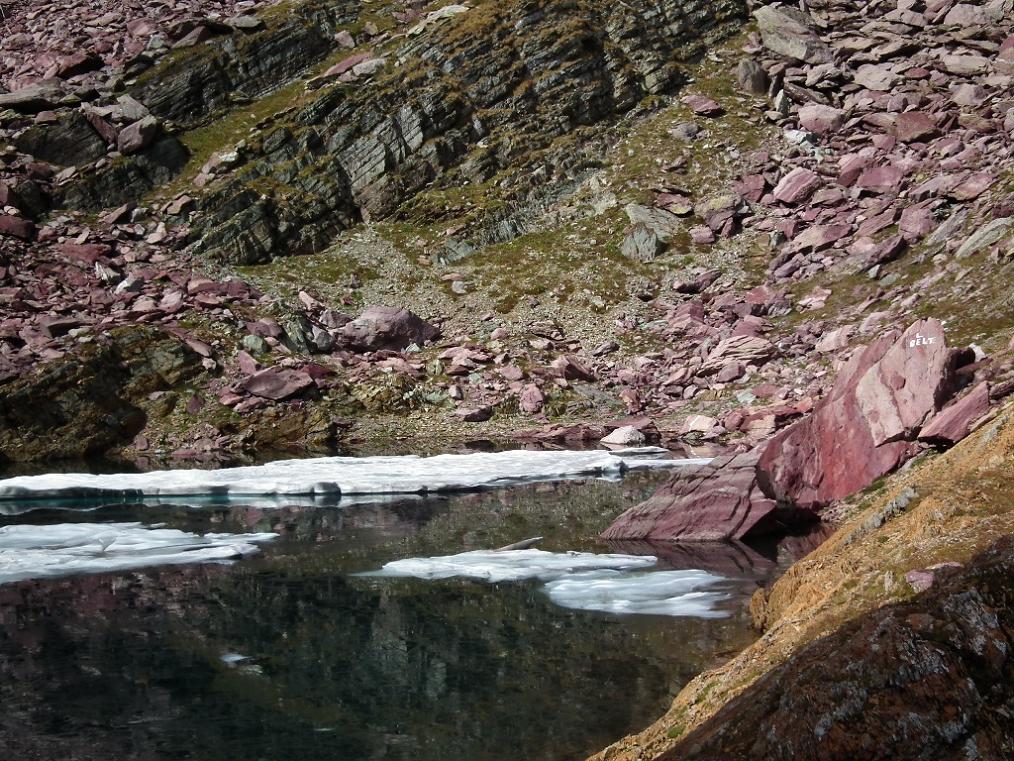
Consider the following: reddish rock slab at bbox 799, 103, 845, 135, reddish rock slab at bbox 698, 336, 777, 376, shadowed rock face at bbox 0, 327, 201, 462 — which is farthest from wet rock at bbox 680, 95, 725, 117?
shadowed rock face at bbox 0, 327, 201, 462

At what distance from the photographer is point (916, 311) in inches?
1578

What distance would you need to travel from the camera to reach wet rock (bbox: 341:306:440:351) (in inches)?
2245

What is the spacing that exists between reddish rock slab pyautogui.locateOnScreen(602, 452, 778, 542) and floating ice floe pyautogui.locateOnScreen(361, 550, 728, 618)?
2.12 metres

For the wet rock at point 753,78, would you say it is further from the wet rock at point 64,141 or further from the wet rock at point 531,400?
the wet rock at point 64,141

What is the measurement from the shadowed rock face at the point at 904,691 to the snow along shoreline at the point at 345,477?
25.1m

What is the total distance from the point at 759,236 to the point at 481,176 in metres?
27.5

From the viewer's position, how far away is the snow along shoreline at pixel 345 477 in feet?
112

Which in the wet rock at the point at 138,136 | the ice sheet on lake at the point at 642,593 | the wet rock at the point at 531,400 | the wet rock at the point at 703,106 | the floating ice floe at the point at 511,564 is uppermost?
the wet rock at the point at 138,136

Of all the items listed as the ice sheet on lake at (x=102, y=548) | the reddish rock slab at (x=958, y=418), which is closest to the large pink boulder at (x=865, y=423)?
the reddish rock slab at (x=958, y=418)

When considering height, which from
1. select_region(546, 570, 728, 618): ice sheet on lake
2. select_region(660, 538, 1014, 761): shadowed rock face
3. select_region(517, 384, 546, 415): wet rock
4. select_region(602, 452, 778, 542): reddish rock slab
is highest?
select_region(660, 538, 1014, 761): shadowed rock face

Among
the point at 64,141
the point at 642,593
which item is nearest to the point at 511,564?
the point at 642,593

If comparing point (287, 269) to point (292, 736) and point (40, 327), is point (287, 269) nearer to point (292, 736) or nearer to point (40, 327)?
point (40, 327)

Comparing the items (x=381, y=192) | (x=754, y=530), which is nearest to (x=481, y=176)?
(x=381, y=192)

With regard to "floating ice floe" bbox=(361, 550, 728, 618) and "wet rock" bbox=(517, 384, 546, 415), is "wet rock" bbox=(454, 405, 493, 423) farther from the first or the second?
"floating ice floe" bbox=(361, 550, 728, 618)
